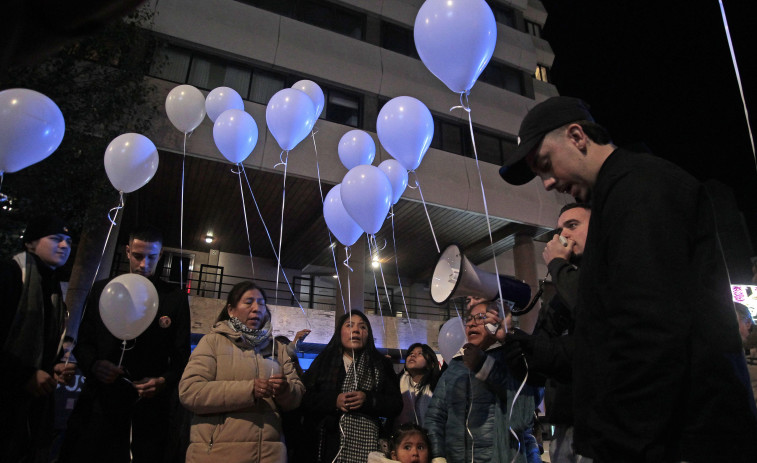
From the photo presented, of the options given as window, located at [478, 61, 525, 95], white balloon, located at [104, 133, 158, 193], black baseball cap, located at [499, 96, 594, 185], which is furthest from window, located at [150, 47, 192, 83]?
black baseball cap, located at [499, 96, 594, 185]

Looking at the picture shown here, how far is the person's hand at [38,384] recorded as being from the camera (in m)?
2.48

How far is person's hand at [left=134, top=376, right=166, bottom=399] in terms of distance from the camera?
277 cm

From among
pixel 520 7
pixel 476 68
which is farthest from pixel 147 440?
pixel 520 7

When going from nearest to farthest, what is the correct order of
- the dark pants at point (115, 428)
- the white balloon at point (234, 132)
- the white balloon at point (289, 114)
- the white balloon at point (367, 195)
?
the dark pants at point (115, 428) → the white balloon at point (367, 195) → the white balloon at point (289, 114) → the white balloon at point (234, 132)

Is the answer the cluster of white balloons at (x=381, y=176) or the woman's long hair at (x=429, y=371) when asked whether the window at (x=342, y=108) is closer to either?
the cluster of white balloons at (x=381, y=176)

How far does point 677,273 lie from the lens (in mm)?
967

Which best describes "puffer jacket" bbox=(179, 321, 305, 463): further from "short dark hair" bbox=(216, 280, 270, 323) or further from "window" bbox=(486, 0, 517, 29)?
"window" bbox=(486, 0, 517, 29)

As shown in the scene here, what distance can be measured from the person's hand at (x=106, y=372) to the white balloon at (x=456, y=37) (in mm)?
3085

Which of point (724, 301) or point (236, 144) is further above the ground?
point (236, 144)

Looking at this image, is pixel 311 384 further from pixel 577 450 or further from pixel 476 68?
pixel 476 68

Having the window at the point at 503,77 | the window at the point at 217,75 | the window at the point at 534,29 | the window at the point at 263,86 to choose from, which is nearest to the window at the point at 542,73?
the window at the point at 534,29

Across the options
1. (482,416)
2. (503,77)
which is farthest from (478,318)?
(503,77)

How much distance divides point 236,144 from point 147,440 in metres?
3.62

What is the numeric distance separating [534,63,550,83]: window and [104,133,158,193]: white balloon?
14820 mm
